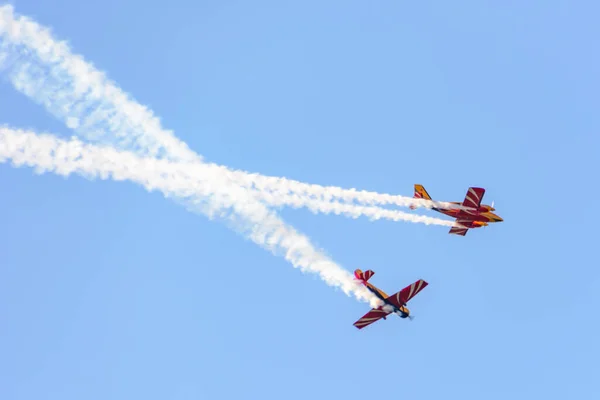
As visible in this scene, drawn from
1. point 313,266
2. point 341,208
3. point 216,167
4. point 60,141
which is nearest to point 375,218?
point 341,208

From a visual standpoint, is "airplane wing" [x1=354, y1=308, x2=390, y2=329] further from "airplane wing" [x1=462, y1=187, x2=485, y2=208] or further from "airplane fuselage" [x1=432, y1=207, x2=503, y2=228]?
"airplane wing" [x1=462, y1=187, x2=485, y2=208]

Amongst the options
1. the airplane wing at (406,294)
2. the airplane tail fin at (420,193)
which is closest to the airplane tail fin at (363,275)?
the airplane wing at (406,294)

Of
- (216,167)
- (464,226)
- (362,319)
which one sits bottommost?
(362,319)

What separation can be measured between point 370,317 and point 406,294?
254 centimetres

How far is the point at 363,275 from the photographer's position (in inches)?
1750

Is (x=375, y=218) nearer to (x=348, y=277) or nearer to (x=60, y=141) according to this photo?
(x=348, y=277)

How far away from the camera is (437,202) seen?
165ft

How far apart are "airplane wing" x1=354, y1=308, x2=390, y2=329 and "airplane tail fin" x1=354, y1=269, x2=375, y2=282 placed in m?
1.79

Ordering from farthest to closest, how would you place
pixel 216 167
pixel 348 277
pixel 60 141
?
pixel 348 277, pixel 216 167, pixel 60 141

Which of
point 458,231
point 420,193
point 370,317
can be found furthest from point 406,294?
point 420,193

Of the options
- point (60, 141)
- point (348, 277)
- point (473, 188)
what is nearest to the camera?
point (60, 141)

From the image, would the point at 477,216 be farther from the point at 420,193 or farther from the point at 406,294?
the point at 406,294

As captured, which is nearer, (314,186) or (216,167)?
(216,167)

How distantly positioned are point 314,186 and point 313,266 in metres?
4.52
